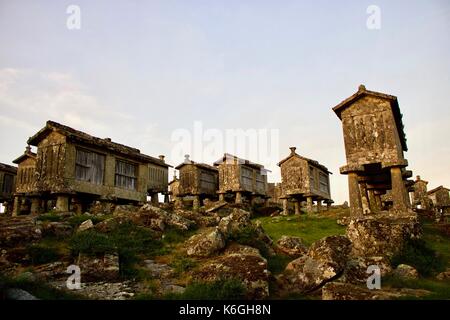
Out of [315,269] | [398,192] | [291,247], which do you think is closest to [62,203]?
[291,247]

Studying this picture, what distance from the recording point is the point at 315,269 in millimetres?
7996

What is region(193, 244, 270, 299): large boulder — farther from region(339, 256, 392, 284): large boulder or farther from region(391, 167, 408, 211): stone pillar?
region(391, 167, 408, 211): stone pillar

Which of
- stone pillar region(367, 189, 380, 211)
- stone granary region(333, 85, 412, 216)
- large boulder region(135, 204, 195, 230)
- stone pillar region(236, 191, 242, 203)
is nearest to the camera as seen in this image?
large boulder region(135, 204, 195, 230)

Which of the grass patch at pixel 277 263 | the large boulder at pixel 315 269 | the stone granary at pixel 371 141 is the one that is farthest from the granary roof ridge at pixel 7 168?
the large boulder at pixel 315 269

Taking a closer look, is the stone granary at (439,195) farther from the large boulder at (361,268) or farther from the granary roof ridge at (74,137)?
the large boulder at (361,268)

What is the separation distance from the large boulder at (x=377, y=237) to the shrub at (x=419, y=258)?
6.8 inches

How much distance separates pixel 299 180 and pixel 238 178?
567cm

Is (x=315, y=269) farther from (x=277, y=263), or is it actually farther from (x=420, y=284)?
(x=420, y=284)

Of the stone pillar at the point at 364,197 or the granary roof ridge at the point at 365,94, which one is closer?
the granary roof ridge at the point at 365,94

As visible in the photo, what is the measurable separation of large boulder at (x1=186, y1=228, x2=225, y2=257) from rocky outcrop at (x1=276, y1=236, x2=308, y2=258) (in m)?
2.31

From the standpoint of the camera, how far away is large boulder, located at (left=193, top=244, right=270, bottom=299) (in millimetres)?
7234

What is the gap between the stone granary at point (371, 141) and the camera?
644 inches

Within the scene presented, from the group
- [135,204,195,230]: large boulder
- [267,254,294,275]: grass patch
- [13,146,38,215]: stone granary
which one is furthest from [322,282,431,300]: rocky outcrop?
[13,146,38,215]: stone granary

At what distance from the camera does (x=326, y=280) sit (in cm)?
769
